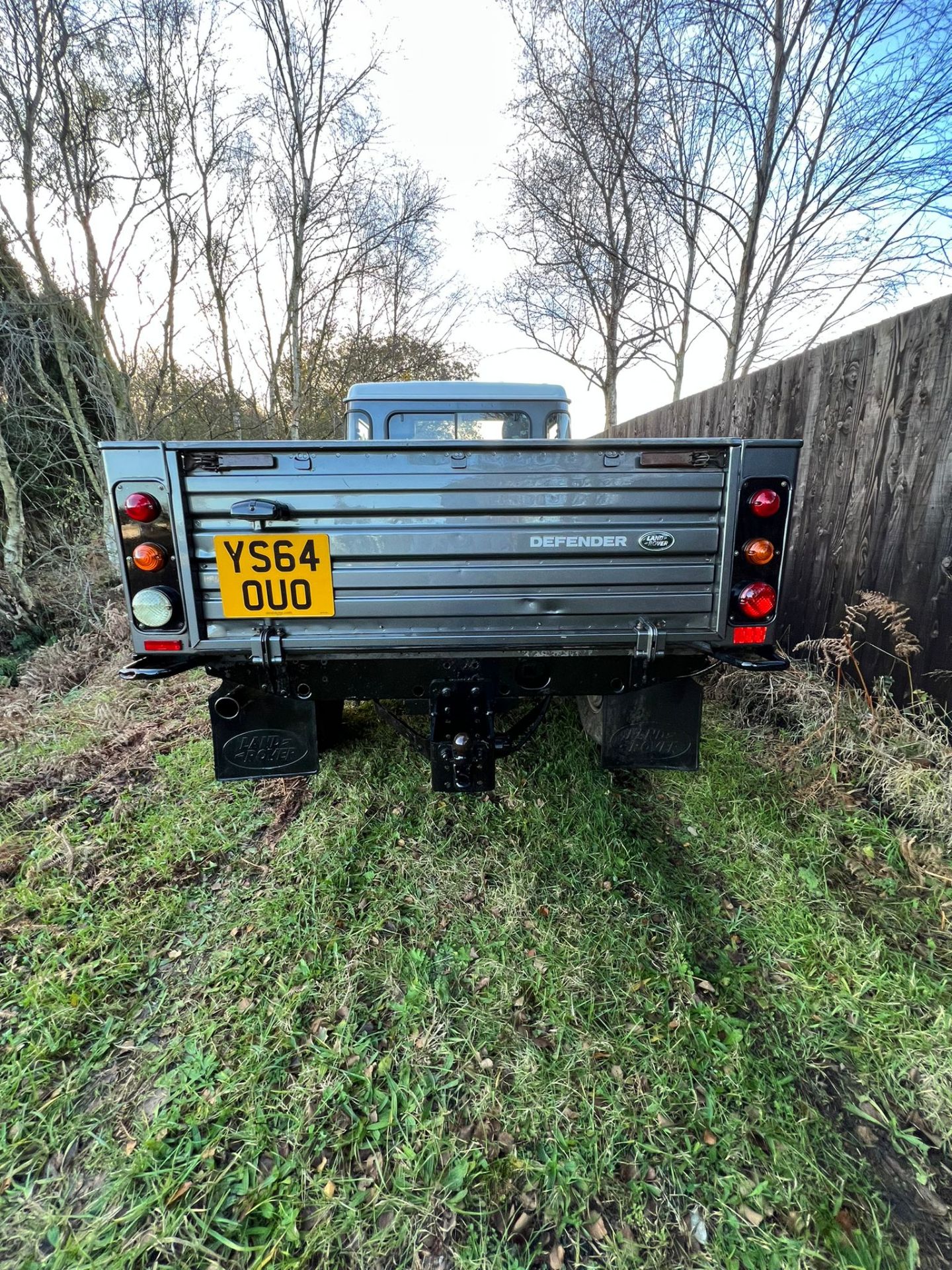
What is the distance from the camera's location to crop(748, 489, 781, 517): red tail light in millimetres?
2102

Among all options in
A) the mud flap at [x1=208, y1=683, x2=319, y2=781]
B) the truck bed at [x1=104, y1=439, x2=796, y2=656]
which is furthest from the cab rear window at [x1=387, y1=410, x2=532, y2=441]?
the mud flap at [x1=208, y1=683, x2=319, y2=781]


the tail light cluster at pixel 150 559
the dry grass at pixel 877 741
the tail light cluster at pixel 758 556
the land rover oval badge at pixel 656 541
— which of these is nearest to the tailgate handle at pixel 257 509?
the tail light cluster at pixel 150 559

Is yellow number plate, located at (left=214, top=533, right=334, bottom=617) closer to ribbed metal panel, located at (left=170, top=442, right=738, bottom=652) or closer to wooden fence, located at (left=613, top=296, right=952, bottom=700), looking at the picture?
ribbed metal panel, located at (left=170, top=442, right=738, bottom=652)

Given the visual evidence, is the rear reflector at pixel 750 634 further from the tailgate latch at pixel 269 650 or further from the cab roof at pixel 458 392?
the cab roof at pixel 458 392

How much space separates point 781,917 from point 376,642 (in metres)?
2.01

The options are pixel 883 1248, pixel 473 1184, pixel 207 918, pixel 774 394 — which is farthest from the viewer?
pixel 774 394

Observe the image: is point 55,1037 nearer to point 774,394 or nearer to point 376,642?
point 376,642

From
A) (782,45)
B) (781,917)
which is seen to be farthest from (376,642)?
(782,45)

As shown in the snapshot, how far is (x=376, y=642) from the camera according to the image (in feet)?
6.89

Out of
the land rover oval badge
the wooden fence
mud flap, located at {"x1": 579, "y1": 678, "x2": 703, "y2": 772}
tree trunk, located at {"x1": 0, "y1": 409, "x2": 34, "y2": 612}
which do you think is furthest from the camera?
tree trunk, located at {"x1": 0, "y1": 409, "x2": 34, "y2": 612}

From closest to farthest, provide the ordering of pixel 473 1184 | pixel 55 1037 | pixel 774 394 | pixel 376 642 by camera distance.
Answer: pixel 473 1184
pixel 55 1037
pixel 376 642
pixel 774 394

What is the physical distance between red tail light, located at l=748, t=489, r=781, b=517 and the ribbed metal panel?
5.1 inches

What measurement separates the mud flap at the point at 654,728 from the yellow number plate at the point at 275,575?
4.66 feet

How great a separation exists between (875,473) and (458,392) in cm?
266
